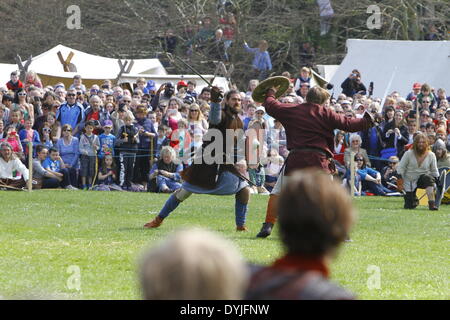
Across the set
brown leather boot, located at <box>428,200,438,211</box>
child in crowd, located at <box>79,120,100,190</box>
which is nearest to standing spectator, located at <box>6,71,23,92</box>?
child in crowd, located at <box>79,120,100,190</box>

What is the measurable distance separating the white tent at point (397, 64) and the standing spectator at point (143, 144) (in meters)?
6.56

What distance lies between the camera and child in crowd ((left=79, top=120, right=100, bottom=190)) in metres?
19.0

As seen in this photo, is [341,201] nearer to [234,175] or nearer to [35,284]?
[35,284]

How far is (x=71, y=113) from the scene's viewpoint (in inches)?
776

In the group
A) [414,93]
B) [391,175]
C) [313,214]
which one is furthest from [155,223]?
[414,93]

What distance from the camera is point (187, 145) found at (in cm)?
1861

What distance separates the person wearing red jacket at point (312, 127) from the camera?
10.3 metres

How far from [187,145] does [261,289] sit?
15.6 m

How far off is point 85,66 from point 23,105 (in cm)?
768

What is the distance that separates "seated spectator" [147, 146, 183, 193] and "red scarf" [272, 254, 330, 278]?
1547cm

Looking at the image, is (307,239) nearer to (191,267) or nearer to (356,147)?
(191,267)

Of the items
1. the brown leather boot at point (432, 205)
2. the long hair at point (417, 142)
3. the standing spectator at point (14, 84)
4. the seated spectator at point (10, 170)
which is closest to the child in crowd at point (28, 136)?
the seated spectator at point (10, 170)

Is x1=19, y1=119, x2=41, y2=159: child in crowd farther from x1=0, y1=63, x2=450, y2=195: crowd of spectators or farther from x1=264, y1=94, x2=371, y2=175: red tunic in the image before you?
x1=264, y1=94, x2=371, y2=175: red tunic

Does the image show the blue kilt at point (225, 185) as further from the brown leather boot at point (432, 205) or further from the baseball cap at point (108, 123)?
the baseball cap at point (108, 123)
